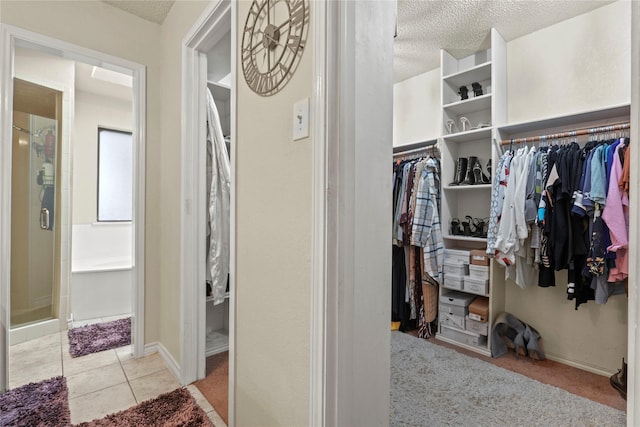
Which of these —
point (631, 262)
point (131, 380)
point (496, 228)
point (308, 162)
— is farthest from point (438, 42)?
point (131, 380)

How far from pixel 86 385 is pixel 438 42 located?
11.1 feet

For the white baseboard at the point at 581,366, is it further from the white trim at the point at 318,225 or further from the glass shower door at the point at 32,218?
the glass shower door at the point at 32,218

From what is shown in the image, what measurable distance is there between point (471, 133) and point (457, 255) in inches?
38.5

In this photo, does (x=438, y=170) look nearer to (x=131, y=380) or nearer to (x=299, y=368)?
(x=299, y=368)

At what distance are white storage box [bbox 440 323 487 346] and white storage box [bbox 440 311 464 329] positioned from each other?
0.03m

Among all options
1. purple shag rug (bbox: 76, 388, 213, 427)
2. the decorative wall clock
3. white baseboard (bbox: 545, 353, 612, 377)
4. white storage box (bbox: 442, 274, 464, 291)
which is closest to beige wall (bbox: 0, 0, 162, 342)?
purple shag rug (bbox: 76, 388, 213, 427)

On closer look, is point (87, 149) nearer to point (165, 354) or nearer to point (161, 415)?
point (165, 354)

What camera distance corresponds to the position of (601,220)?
184 centimetres

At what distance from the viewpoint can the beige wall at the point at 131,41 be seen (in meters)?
1.93

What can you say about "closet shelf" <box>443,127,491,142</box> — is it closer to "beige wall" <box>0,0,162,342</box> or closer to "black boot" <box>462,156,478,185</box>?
"black boot" <box>462,156,478,185</box>

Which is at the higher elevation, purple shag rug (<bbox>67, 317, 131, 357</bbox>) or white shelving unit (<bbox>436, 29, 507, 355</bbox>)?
white shelving unit (<bbox>436, 29, 507, 355</bbox>)

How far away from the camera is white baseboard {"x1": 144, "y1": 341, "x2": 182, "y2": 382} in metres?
1.98

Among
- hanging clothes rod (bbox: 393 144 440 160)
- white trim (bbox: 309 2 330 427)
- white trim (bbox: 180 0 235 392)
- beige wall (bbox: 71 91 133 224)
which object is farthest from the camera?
beige wall (bbox: 71 91 133 224)

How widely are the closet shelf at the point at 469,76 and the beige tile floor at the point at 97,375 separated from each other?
289 cm
